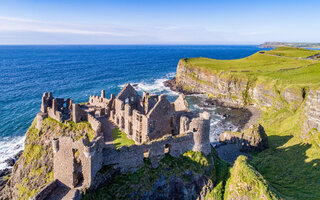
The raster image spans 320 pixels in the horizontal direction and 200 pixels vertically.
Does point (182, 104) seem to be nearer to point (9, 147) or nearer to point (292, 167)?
point (292, 167)

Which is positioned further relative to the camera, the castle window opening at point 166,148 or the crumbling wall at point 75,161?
the castle window opening at point 166,148

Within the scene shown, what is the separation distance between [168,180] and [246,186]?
1030 cm

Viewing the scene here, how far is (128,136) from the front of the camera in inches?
1313

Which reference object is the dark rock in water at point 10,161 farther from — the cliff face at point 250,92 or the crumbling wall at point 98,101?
the cliff face at point 250,92

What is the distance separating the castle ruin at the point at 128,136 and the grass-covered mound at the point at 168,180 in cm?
107

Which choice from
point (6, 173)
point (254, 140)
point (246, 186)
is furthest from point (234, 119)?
point (6, 173)

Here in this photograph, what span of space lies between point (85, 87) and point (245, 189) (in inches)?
3986

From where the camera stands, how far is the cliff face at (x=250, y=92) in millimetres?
49628

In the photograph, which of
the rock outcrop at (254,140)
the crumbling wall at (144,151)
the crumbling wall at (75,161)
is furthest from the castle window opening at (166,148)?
the rock outcrop at (254,140)

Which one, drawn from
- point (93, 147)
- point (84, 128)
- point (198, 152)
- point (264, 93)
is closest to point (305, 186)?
point (198, 152)

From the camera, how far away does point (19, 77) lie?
5153 inches

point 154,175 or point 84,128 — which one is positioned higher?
point 84,128

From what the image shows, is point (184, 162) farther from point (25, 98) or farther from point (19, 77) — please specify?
point (19, 77)

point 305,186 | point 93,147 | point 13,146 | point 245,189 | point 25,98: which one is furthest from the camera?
point 25,98
